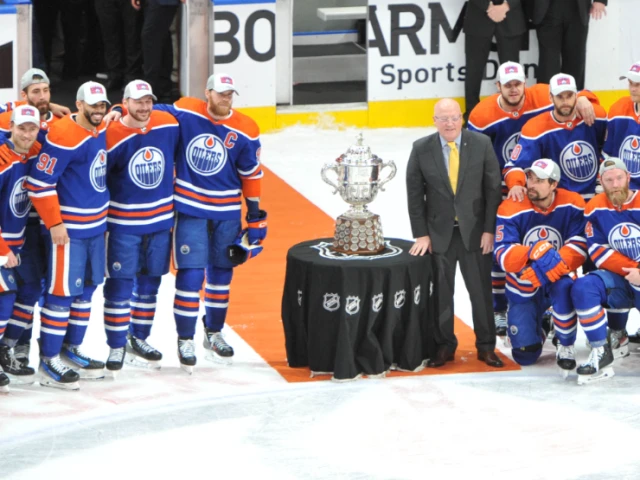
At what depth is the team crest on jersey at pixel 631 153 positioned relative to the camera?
26.3 ft

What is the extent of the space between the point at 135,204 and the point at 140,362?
0.96 meters

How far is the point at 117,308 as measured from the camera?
25.2 feet

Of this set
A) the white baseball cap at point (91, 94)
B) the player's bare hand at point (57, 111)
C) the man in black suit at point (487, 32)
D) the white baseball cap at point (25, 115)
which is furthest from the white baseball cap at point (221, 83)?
the man in black suit at point (487, 32)

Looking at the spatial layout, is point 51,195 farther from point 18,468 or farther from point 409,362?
point 409,362

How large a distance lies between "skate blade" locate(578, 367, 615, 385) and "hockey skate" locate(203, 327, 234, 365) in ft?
6.34

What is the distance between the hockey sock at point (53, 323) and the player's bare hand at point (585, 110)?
3.01 meters

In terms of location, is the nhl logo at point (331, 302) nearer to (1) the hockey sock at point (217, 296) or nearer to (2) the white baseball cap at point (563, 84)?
(1) the hockey sock at point (217, 296)

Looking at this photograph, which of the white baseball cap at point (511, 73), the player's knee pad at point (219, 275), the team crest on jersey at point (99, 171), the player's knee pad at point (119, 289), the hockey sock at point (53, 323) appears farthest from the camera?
the white baseball cap at point (511, 73)

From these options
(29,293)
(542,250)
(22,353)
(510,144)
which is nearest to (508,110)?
(510,144)

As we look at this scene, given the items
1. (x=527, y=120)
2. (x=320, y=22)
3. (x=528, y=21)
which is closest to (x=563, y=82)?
(x=527, y=120)

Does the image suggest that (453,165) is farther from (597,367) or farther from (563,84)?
(597,367)

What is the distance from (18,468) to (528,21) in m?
8.10

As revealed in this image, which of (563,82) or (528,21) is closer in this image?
(563,82)

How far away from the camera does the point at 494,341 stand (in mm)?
8094
